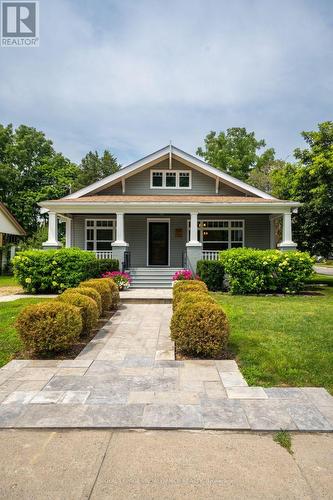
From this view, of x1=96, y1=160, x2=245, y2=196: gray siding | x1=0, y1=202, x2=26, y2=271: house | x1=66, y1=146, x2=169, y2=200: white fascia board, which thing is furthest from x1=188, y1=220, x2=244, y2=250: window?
x1=0, y1=202, x2=26, y2=271: house

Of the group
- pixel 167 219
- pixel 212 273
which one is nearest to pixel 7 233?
pixel 167 219

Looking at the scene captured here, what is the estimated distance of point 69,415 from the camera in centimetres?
312

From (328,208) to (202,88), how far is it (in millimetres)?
7090

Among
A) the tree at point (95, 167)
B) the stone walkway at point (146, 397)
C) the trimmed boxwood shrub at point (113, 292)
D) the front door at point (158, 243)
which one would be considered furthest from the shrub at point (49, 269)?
the tree at point (95, 167)

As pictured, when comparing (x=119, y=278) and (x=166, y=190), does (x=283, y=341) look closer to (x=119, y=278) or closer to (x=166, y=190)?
(x=119, y=278)

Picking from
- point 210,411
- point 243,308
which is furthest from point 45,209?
point 210,411

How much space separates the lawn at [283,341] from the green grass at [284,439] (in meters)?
1.09

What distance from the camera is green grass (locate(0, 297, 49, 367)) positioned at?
199 inches

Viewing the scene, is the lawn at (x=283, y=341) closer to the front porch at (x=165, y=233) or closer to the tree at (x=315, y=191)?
the tree at (x=315, y=191)

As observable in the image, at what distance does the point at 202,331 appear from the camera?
4.82 m

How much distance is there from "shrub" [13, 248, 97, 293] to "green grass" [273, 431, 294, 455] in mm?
9748

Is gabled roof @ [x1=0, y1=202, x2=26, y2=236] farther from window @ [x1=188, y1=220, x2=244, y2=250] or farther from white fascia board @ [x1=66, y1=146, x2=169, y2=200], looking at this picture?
window @ [x1=188, y1=220, x2=244, y2=250]

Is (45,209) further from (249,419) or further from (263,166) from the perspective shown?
(263,166)

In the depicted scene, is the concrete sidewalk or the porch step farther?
the porch step
